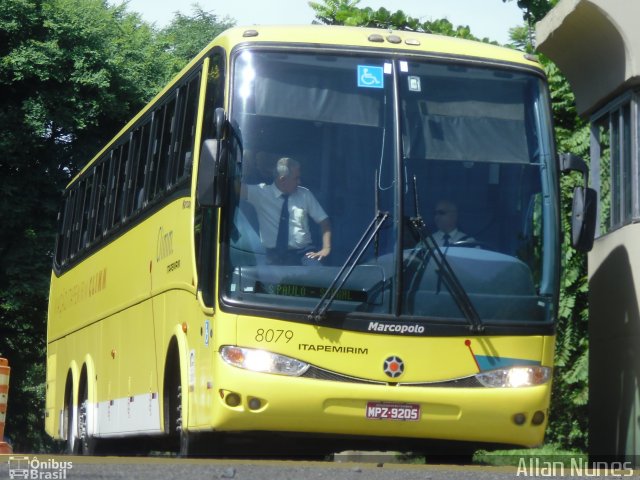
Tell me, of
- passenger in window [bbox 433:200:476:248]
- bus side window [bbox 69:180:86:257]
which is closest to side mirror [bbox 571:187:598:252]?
passenger in window [bbox 433:200:476:248]

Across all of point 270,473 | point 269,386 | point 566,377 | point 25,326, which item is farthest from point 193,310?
point 25,326

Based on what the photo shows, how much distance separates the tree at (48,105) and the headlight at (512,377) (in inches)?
847

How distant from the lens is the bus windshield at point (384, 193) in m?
11.6

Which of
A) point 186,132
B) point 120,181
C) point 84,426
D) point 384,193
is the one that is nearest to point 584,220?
point 384,193

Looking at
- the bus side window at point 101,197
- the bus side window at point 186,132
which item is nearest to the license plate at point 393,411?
the bus side window at point 186,132

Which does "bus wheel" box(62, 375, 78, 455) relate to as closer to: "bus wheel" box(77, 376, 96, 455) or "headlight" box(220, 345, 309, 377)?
"bus wheel" box(77, 376, 96, 455)

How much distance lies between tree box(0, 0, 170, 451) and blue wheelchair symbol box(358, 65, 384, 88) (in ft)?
68.2

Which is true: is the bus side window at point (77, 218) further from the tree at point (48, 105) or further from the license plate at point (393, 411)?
the tree at point (48, 105)

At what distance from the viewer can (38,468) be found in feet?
29.5

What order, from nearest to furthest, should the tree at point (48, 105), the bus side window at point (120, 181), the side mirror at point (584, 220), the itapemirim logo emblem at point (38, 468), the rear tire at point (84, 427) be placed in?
1. the itapemirim logo emblem at point (38, 468)
2. the side mirror at point (584, 220)
3. the bus side window at point (120, 181)
4. the rear tire at point (84, 427)
5. the tree at point (48, 105)

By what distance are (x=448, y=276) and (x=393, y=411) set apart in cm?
112

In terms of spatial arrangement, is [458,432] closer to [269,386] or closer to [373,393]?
[373,393]

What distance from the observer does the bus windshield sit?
11.6 m

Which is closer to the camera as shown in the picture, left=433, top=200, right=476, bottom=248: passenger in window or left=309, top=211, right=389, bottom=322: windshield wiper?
left=309, top=211, right=389, bottom=322: windshield wiper
